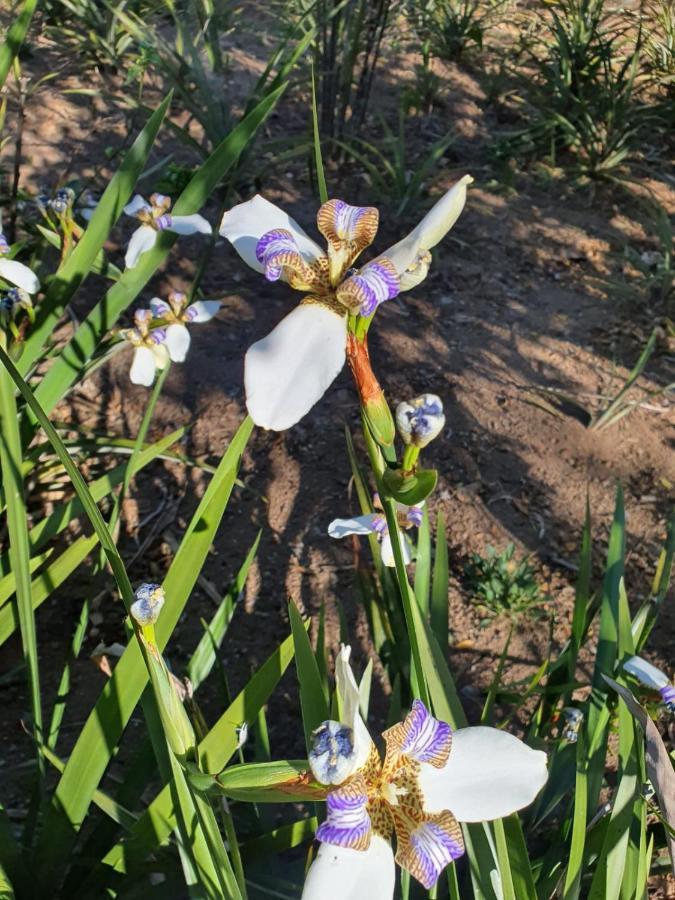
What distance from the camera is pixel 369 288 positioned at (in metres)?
0.71

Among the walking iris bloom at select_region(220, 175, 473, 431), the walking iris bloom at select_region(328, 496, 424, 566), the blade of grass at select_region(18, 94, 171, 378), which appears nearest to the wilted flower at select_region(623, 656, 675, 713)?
the walking iris bloom at select_region(328, 496, 424, 566)

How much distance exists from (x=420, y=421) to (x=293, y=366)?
12 centimetres

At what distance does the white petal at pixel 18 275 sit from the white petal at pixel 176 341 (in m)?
0.32

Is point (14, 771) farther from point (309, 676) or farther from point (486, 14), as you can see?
point (486, 14)

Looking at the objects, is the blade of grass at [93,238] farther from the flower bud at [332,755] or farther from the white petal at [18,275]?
the flower bud at [332,755]

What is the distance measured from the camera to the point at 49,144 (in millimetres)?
3207

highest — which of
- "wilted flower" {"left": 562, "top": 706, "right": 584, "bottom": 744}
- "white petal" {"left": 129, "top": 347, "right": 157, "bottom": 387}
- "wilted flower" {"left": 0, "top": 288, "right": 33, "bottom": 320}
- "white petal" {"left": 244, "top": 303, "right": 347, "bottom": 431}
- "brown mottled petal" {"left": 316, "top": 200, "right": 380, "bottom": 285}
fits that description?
"brown mottled petal" {"left": 316, "top": 200, "right": 380, "bottom": 285}

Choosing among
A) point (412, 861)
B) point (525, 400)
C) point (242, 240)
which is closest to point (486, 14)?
point (525, 400)

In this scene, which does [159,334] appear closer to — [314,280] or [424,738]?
[314,280]

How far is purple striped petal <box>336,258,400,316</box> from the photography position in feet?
2.34

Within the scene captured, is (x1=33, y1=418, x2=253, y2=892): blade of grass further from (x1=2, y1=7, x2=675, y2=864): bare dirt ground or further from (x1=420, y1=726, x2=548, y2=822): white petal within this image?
(x1=2, y1=7, x2=675, y2=864): bare dirt ground

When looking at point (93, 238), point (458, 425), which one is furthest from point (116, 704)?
point (458, 425)

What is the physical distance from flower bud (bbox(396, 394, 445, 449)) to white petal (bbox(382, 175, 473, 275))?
0.14m

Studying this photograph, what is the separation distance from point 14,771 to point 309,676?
797 mm
